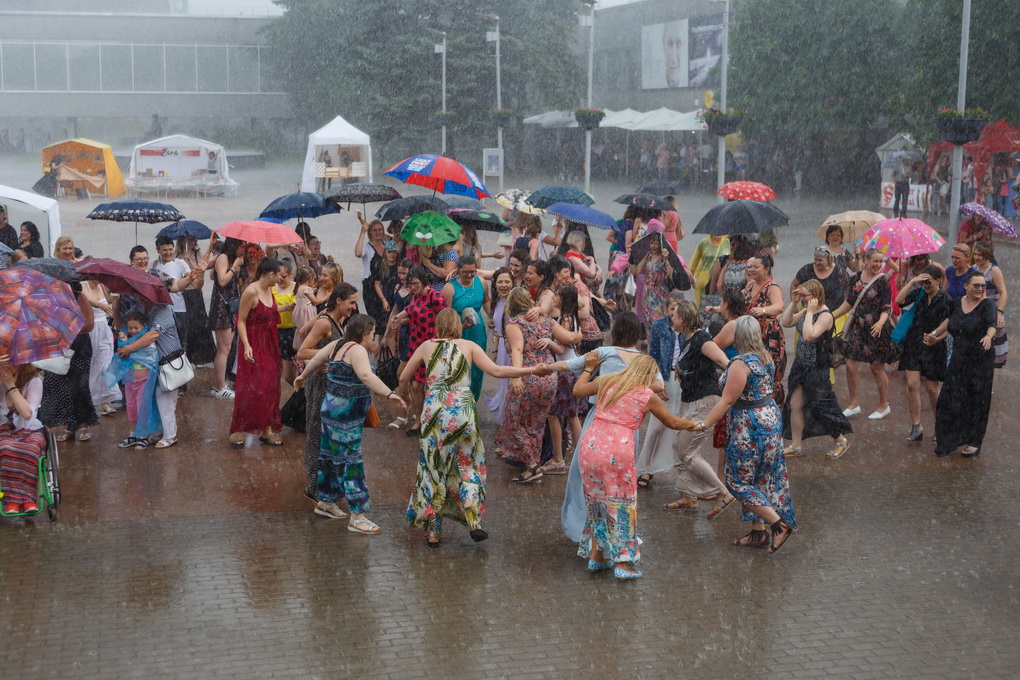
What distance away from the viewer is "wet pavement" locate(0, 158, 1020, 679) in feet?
18.6

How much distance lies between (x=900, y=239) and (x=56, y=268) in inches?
283

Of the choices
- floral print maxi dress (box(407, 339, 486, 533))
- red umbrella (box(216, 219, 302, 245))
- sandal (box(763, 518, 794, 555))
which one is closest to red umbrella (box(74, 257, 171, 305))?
red umbrella (box(216, 219, 302, 245))

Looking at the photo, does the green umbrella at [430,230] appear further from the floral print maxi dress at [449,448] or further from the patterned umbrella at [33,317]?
the patterned umbrella at [33,317]

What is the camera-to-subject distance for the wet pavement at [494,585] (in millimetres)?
5684

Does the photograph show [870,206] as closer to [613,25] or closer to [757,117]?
[757,117]

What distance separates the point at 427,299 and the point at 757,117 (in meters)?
31.6

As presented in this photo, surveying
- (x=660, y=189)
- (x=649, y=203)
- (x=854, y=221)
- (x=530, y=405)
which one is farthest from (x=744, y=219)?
(x=660, y=189)

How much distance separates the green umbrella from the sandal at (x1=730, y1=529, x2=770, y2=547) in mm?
4448

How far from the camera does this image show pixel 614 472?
6578 millimetres

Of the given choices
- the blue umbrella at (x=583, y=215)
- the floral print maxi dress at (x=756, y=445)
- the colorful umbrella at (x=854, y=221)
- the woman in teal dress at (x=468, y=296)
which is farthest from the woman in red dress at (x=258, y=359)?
the colorful umbrella at (x=854, y=221)

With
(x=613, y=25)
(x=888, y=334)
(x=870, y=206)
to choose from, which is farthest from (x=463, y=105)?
(x=888, y=334)

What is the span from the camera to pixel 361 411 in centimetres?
734

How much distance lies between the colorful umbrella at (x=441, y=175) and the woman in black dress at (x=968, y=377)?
5185 mm

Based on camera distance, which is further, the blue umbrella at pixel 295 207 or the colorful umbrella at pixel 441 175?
the blue umbrella at pixel 295 207
